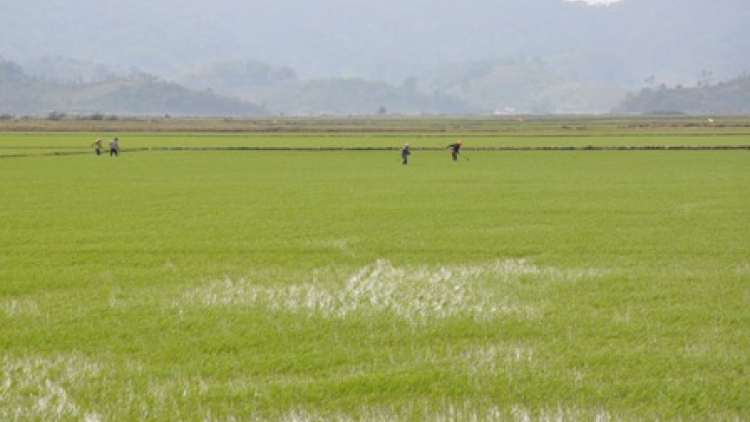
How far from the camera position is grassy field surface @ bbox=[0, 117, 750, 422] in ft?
28.7

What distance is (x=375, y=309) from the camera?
1263cm

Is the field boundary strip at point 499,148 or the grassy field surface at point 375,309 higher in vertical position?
the grassy field surface at point 375,309

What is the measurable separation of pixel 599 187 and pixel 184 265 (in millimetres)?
21842

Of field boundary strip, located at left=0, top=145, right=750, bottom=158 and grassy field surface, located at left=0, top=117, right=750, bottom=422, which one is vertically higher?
grassy field surface, located at left=0, top=117, right=750, bottom=422

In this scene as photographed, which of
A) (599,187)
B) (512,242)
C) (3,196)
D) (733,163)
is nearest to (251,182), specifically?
(3,196)

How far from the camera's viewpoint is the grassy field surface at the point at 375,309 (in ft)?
28.7

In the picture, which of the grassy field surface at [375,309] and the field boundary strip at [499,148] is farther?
the field boundary strip at [499,148]

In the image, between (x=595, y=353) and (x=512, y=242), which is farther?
(x=512, y=242)

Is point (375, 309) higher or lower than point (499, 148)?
higher

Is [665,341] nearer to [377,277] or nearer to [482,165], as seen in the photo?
[377,277]

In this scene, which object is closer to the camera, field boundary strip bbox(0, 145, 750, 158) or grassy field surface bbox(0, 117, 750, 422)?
grassy field surface bbox(0, 117, 750, 422)

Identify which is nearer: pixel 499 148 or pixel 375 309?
pixel 375 309

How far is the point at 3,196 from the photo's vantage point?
30.9m

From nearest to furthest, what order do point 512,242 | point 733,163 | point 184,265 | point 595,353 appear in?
1. point 595,353
2. point 184,265
3. point 512,242
4. point 733,163
